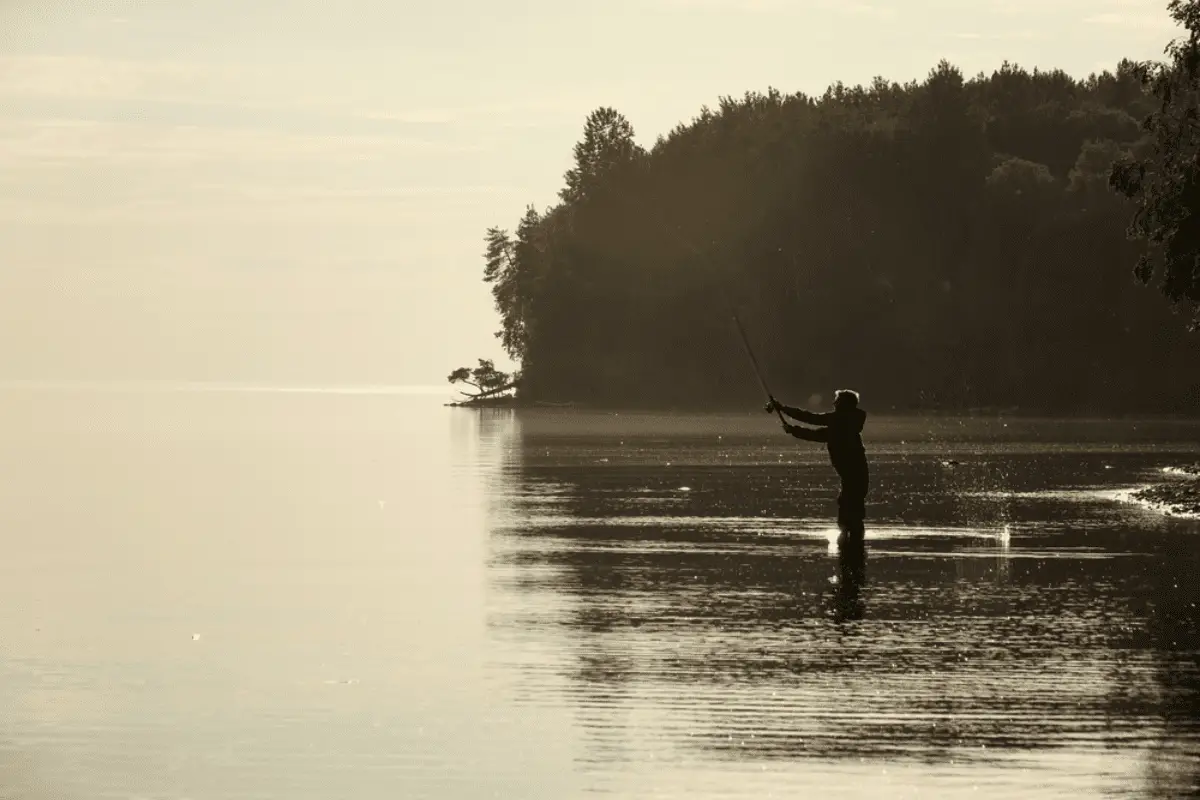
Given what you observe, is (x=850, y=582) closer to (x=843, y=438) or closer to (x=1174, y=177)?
(x=843, y=438)

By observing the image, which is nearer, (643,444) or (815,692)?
(815,692)

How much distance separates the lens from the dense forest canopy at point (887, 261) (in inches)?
3691

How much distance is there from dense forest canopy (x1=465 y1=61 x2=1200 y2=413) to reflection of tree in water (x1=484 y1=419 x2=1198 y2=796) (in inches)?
2559

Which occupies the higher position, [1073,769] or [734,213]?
[734,213]

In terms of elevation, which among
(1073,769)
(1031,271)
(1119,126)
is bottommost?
(1073,769)

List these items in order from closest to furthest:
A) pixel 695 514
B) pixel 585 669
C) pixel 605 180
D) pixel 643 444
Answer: pixel 585 669 < pixel 695 514 < pixel 643 444 < pixel 605 180

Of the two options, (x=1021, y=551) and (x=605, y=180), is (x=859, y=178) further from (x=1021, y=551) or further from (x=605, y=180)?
(x=1021, y=551)

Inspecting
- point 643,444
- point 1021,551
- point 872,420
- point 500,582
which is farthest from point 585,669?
point 872,420

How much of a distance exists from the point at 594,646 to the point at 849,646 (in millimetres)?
2006

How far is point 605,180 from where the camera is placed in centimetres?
12094

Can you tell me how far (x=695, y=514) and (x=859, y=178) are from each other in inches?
2824

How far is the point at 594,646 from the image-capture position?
54.9 feet

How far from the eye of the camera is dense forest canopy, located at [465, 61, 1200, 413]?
93.8m

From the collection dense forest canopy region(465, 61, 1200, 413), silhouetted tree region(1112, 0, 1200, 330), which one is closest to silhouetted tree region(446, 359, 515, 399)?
dense forest canopy region(465, 61, 1200, 413)
